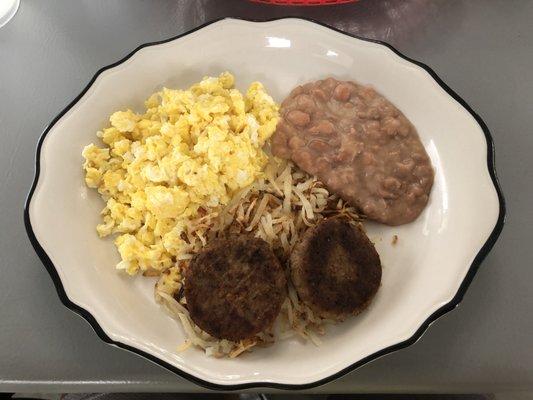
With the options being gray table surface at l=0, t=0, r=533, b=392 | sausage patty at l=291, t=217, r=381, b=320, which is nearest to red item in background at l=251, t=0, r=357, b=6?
gray table surface at l=0, t=0, r=533, b=392

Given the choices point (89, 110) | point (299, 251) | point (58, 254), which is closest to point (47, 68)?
point (89, 110)

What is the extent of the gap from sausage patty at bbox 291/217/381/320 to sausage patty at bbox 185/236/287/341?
9 cm

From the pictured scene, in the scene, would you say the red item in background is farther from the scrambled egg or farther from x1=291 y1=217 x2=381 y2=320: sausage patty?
x1=291 y1=217 x2=381 y2=320: sausage patty

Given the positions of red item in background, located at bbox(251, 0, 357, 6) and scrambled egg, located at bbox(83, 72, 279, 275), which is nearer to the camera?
scrambled egg, located at bbox(83, 72, 279, 275)

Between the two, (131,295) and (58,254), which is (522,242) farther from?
(58,254)

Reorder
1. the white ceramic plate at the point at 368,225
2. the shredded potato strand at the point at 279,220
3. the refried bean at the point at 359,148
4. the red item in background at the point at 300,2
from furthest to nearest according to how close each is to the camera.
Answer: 1. the red item in background at the point at 300,2
2. the refried bean at the point at 359,148
3. the shredded potato strand at the point at 279,220
4. the white ceramic plate at the point at 368,225

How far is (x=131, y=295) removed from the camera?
5.93 ft

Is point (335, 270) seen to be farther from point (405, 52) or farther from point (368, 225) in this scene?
point (405, 52)

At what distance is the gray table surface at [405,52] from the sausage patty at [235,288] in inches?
11.1

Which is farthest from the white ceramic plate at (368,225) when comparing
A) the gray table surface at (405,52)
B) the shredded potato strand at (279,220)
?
the gray table surface at (405,52)

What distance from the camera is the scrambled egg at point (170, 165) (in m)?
1.85

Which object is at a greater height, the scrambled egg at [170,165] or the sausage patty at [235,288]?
the scrambled egg at [170,165]

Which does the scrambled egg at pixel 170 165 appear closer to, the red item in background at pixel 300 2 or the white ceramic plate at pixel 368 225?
the white ceramic plate at pixel 368 225

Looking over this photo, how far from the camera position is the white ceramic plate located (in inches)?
64.3
